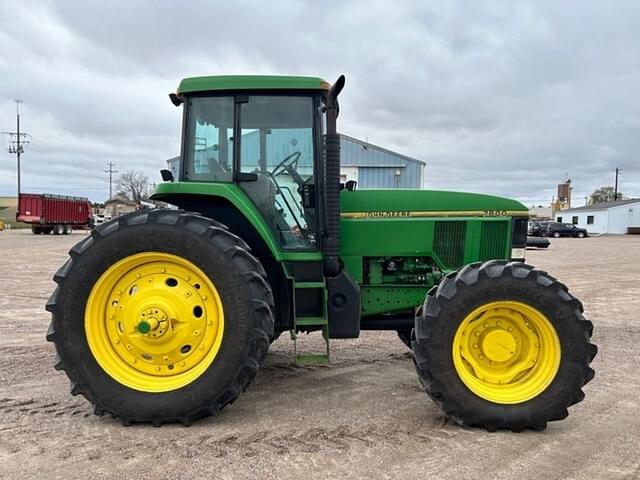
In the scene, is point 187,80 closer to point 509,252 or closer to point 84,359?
point 84,359

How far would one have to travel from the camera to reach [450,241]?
4289 mm

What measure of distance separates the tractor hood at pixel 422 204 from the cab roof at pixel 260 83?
3.22 feet

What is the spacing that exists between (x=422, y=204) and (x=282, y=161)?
A: 1290mm

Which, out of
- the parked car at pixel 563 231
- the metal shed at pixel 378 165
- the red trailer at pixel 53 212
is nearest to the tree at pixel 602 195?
the parked car at pixel 563 231

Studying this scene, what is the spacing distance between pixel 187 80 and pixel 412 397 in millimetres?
3092

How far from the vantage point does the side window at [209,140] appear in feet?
12.6

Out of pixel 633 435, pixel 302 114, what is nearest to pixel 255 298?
pixel 302 114

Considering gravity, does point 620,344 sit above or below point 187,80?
below

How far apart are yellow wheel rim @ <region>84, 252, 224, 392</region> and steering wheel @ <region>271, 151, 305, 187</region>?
103 cm

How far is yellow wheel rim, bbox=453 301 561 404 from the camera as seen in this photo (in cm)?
343

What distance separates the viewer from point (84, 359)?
11.1 ft

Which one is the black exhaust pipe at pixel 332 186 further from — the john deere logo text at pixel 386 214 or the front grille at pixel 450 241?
the front grille at pixel 450 241

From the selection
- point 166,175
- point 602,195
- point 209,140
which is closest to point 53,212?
point 166,175

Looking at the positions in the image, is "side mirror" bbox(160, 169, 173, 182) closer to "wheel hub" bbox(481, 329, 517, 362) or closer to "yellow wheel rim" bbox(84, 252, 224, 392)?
"yellow wheel rim" bbox(84, 252, 224, 392)
